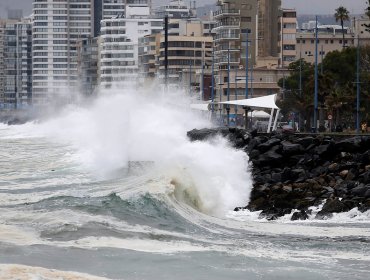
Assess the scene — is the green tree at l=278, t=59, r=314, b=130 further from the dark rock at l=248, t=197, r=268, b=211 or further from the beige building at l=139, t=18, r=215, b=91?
the beige building at l=139, t=18, r=215, b=91

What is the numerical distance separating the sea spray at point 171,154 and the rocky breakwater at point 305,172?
0.65 m

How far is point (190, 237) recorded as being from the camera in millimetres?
24672

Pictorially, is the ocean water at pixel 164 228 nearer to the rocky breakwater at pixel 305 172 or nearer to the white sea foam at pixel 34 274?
the white sea foam at pixel 34 274

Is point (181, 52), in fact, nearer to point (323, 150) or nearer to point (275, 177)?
point (323, 150)

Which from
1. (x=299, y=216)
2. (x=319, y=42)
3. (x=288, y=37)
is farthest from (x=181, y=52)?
(x=299, y=216)

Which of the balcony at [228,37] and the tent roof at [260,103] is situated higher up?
the balcony at [228,37]

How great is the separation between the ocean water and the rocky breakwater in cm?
56

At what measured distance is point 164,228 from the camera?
25.7m

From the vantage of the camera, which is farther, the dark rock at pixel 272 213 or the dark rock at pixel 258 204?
the dark rock at pixel 258 204

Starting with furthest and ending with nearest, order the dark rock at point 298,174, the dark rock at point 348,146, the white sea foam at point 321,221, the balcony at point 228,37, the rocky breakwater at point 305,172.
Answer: the balcony at point 228,37 → the dark rock at point 348,146 → the dark rock at point 298,174 → the rocky breakwater at point 305,172 → the white sea foam at point 321,221

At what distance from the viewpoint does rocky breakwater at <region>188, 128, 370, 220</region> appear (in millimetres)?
31859

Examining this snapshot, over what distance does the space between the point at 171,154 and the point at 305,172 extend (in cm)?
656

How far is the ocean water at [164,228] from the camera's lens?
20.0m

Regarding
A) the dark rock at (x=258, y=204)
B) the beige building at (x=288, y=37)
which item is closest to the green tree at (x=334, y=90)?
the dark rock at (x=258, y=204)
